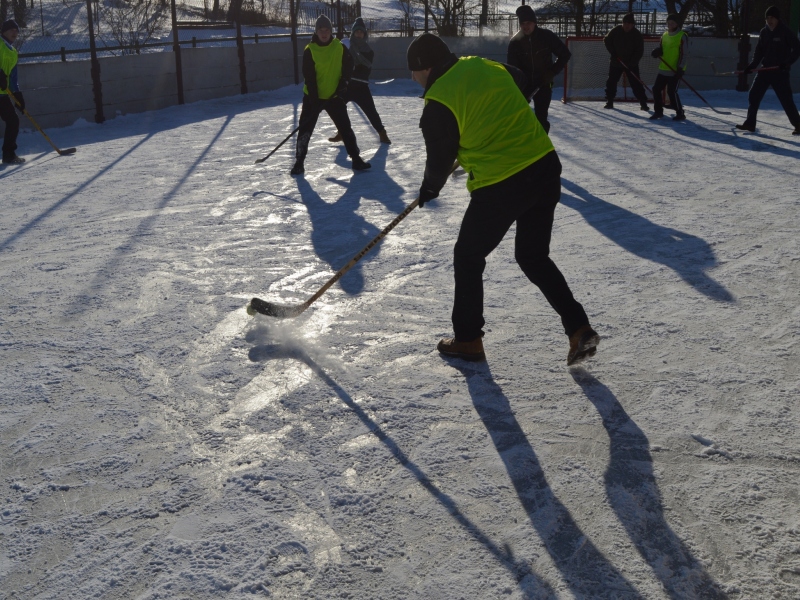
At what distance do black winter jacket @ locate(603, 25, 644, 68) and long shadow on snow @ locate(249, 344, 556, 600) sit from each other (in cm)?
1034

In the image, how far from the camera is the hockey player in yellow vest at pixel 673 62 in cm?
1157

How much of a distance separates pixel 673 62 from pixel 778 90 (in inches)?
79.0

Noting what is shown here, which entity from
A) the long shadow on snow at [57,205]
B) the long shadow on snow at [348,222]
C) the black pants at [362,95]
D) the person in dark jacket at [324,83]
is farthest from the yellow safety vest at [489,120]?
the black pants at [362,95]

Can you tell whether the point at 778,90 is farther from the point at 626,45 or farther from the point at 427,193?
the point at 427,193

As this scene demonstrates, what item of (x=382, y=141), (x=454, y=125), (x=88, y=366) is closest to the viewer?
(x=454, y=125)

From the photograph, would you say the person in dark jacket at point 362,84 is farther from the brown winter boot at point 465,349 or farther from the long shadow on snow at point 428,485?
the brown winter boot at point 465,349

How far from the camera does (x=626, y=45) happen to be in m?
12.8

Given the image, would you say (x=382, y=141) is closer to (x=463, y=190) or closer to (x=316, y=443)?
(x=463, y=190)

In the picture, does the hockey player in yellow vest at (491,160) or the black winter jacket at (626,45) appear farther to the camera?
the black winter jacket at (626,45)

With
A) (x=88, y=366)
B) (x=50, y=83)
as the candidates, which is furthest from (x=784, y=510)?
(x=50, y=83)

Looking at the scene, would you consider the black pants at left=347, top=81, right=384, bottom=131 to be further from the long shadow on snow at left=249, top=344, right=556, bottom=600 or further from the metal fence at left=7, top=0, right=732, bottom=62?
the metal fence at left=7, top=0, right=732, bottom=62

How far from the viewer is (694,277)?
16.3ft

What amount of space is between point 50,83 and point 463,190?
318 inches

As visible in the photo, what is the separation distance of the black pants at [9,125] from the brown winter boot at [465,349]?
7748mm
